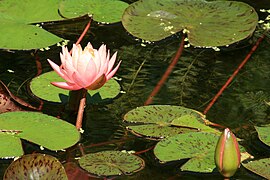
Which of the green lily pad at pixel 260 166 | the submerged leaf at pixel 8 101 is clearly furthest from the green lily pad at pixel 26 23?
the green lily pad at pixel 260 166

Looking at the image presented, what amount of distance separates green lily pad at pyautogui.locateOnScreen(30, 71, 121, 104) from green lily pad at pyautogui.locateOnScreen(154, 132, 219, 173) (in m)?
0.45

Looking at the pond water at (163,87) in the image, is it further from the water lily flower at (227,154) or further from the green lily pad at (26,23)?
the water lily flower at (227,154)

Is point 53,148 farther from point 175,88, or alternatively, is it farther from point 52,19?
point 52,19

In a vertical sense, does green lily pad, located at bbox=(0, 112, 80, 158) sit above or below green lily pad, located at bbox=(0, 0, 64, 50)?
below

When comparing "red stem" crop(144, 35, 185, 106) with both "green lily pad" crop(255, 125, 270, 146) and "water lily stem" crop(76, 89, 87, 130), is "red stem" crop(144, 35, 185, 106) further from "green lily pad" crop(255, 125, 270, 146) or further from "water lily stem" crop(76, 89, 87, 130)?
"green lily pad" crop(255, 125, 270, 146)

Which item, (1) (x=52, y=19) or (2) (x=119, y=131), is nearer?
(2) (x=119, y=131)

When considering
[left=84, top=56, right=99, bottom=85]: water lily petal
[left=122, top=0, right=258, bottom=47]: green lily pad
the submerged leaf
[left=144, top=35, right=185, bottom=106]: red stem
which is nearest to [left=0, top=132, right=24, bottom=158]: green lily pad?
the submerged leaf

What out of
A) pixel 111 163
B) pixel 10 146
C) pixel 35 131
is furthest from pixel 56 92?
pixel 111 163

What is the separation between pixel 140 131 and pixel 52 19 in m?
1.12

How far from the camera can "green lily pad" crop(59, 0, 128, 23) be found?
12.2ft

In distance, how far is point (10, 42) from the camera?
3373 mm

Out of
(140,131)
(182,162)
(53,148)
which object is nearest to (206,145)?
(182,162)

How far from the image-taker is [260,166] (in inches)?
99.0

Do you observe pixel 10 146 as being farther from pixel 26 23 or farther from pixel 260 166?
pixel 26 23
